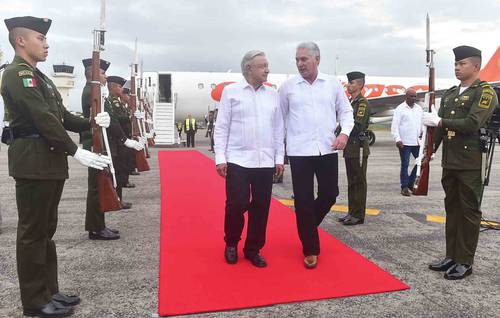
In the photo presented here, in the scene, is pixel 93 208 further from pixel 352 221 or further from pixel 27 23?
pixel 352 221

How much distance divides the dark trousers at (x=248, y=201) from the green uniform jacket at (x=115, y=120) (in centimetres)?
207

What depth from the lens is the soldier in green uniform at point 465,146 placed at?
3.45 m

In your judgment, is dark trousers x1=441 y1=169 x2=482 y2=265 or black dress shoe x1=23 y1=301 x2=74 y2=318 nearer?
black dress shoe x1=23 y1=301 x2=74 y2=318

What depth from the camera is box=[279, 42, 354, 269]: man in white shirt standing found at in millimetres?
3738

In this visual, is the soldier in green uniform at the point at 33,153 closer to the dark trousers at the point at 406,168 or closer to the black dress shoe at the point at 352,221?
the black dress shoe at the point at 352,221

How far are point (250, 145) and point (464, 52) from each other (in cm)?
199

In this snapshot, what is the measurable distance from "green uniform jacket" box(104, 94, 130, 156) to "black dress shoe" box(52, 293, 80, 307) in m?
2.38

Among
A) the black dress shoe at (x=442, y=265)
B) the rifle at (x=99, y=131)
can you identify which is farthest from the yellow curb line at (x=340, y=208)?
the rifle at (x=99, y=131)

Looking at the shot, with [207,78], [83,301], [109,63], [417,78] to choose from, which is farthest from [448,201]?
[417,78]

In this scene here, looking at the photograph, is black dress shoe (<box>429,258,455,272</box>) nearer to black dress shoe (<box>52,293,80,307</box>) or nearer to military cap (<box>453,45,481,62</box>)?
military cap (<box>453,45,481,62</box>)

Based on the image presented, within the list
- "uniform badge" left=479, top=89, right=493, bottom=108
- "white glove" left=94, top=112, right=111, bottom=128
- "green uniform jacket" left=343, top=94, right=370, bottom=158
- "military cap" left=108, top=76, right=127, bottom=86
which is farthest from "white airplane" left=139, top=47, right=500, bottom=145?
"uniform badge" left=479, top=89, right=493, bottom=108

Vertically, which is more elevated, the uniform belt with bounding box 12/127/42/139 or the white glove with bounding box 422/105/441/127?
the white glove with bounding box 422/105/441/127

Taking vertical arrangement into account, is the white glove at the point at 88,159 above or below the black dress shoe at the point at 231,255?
above

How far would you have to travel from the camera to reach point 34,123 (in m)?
2.62
